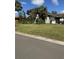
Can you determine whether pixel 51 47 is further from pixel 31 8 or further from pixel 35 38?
pixel 31 8

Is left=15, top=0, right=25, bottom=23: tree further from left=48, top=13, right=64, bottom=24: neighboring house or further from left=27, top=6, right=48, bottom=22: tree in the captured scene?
left=48, top=13, right=64, bottom=24: neighboring house

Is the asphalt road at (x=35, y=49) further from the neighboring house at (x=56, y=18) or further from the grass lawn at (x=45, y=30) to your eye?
the neighboring house at (x=56, y=18)

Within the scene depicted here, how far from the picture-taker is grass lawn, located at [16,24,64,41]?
5.62 feet

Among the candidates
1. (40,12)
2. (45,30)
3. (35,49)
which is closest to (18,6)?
(40,12)

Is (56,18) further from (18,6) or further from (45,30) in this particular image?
(18,6)

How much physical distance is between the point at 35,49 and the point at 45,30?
0.75ft

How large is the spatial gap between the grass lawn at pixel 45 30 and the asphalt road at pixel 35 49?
76 millimetres

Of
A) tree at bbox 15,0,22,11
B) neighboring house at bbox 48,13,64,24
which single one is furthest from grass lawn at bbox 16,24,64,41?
tree at bbox 15,0,22,11

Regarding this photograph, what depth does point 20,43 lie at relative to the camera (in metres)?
1.83

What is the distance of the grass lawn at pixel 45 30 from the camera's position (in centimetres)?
171
